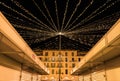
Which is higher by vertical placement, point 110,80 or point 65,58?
point 65,58

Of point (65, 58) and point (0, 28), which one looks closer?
point (0, 28)

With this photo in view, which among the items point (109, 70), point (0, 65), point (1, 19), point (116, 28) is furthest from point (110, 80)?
point (1, 19)

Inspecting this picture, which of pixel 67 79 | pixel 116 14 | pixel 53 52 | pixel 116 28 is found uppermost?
pixel 53 52

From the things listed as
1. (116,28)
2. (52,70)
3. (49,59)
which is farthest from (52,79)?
(116,28)

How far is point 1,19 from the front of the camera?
334 cm

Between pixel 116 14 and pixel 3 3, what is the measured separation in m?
5.29

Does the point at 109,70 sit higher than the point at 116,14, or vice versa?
the point at 116,14

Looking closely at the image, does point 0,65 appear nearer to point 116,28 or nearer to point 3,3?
point 3,3

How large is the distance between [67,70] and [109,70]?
107 ft

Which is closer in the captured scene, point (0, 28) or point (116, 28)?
point (0, 28)

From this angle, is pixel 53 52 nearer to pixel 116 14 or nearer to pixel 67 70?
pixel 67 70

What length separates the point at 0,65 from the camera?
226 inches

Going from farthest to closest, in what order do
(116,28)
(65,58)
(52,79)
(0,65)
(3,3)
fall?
1. (65,58)
2. (52,79)
3. (3,3)
4. (0,65)
5. (116,28)

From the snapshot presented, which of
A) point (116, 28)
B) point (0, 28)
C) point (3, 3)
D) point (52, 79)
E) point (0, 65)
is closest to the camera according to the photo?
point (0, 28)
